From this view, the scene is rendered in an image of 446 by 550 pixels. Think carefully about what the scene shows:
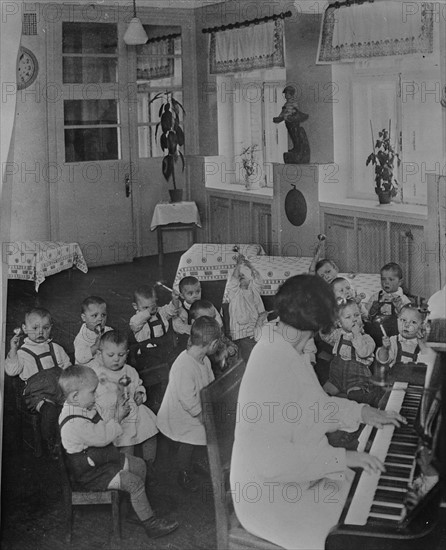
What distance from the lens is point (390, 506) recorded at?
1836 millimetres

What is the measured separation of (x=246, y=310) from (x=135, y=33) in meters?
0.93

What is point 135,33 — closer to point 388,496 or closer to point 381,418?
point 381,418

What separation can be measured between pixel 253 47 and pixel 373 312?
3.45 feet

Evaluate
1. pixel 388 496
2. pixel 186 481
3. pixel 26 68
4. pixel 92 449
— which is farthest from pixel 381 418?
pixel 26 68

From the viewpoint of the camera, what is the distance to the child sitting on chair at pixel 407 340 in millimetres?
2398

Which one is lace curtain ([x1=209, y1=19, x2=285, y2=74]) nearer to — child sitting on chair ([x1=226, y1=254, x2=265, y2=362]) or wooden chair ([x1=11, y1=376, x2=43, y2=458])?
child sitting on chair ([x1=226, y1=254, x2=265, y2=362])

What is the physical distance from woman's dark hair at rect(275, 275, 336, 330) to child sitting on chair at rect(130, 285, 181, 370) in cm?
70

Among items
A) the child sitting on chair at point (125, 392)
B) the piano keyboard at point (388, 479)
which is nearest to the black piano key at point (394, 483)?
the piano keyboard at point (388, 479)

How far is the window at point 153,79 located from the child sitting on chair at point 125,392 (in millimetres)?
692

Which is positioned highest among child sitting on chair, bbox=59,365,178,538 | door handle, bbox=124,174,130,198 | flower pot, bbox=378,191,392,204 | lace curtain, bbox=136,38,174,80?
lace curtain, bbox=136,38,174,80

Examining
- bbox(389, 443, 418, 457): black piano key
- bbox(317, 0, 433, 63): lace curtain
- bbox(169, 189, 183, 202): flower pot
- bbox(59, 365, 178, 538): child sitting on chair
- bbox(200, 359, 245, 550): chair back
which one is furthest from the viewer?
bbox(169, 189, 183, 202): flower pot

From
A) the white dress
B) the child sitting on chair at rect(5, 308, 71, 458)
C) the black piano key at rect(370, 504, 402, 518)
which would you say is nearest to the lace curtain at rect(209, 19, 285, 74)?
the child sitting on chair at rect(5, 308, 71, 458)

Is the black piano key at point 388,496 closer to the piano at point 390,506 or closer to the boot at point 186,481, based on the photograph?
the piano at point 390,506

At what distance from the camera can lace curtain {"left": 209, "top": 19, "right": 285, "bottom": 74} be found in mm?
2855
